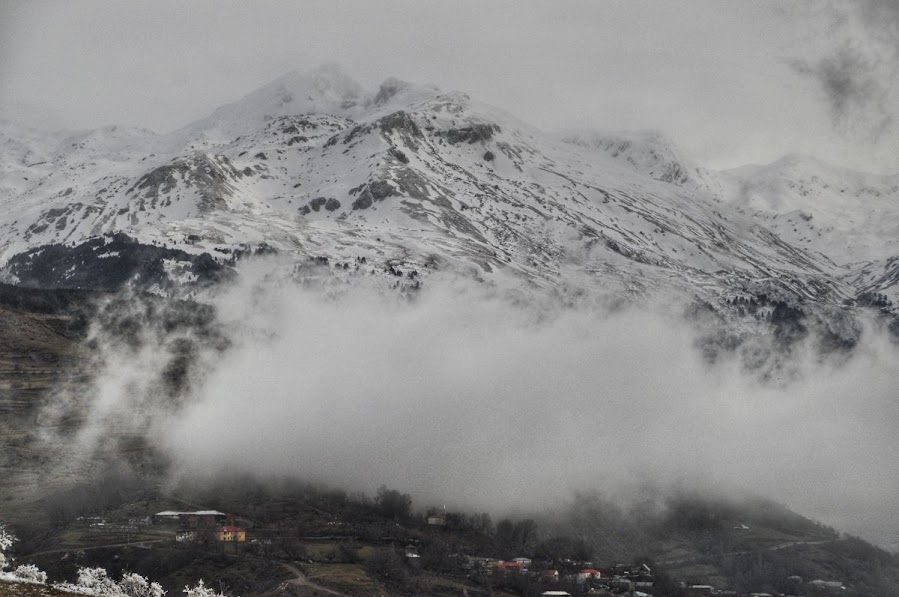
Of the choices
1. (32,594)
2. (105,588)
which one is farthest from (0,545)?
(32,594)

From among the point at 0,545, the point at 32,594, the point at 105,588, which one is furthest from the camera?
the point at 105,588

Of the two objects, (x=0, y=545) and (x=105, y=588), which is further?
(x=105, y=588)

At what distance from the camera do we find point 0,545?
6806 inches

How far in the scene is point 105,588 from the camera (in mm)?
188250

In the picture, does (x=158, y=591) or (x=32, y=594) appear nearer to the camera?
(x=32, y=594)

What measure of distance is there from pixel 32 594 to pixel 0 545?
57.8m

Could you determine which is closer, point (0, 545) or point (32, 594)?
point (32, 594)

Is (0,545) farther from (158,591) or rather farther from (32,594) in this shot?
(32,594)

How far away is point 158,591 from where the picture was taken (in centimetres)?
19050

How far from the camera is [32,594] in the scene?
398ft

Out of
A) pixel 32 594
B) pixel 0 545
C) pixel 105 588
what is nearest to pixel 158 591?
pixel 105 588

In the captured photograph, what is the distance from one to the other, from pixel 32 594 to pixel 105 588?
7048cm

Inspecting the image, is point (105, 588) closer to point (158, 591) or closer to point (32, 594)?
point (158, 591)

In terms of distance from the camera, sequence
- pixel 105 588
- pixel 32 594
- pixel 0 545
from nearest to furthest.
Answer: pixel 32 594 < pixel 0 545 < pixel 105 588
